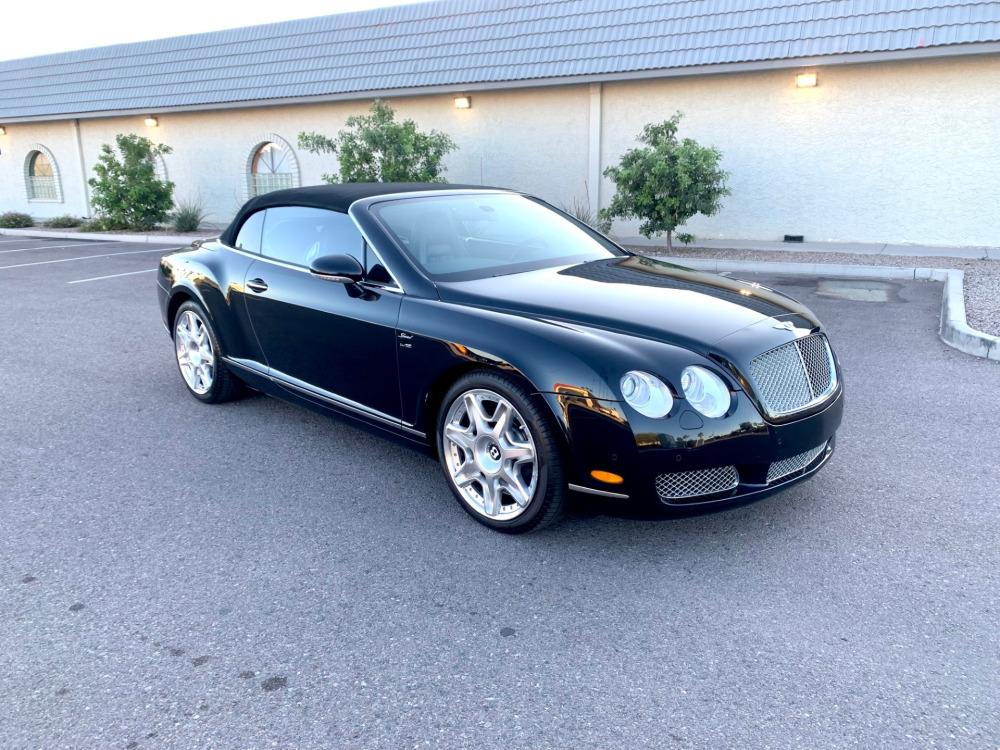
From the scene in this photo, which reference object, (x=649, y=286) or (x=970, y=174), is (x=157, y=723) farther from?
(x=970, y=174)

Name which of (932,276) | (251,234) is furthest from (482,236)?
(932,276)

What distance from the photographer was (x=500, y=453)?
3328mm

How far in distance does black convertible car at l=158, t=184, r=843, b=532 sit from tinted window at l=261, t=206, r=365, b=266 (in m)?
0.01

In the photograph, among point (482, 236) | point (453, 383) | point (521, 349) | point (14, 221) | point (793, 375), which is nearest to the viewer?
point (521, 349)

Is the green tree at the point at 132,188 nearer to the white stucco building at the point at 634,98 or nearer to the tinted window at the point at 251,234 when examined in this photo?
the white stucco building at the point at 634,98

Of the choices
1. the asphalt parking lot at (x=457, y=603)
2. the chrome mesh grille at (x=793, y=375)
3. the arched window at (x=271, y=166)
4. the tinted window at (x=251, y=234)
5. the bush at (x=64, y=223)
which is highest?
the arched window at (x=271, y=166)

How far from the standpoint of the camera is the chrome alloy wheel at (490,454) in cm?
327

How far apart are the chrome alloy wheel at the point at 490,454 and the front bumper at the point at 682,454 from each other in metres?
0.27

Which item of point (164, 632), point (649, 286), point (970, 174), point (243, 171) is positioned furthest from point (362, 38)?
point (164, 632)

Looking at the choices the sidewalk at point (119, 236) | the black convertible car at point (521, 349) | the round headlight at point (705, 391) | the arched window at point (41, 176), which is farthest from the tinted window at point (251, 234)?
the arched window at point (41, 176)

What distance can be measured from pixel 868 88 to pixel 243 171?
561 inches

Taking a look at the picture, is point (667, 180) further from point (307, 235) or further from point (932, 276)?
point (307, 235)

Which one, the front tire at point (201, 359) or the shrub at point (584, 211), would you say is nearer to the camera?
the front tire at point (201, 359)

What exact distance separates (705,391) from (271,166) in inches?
711
